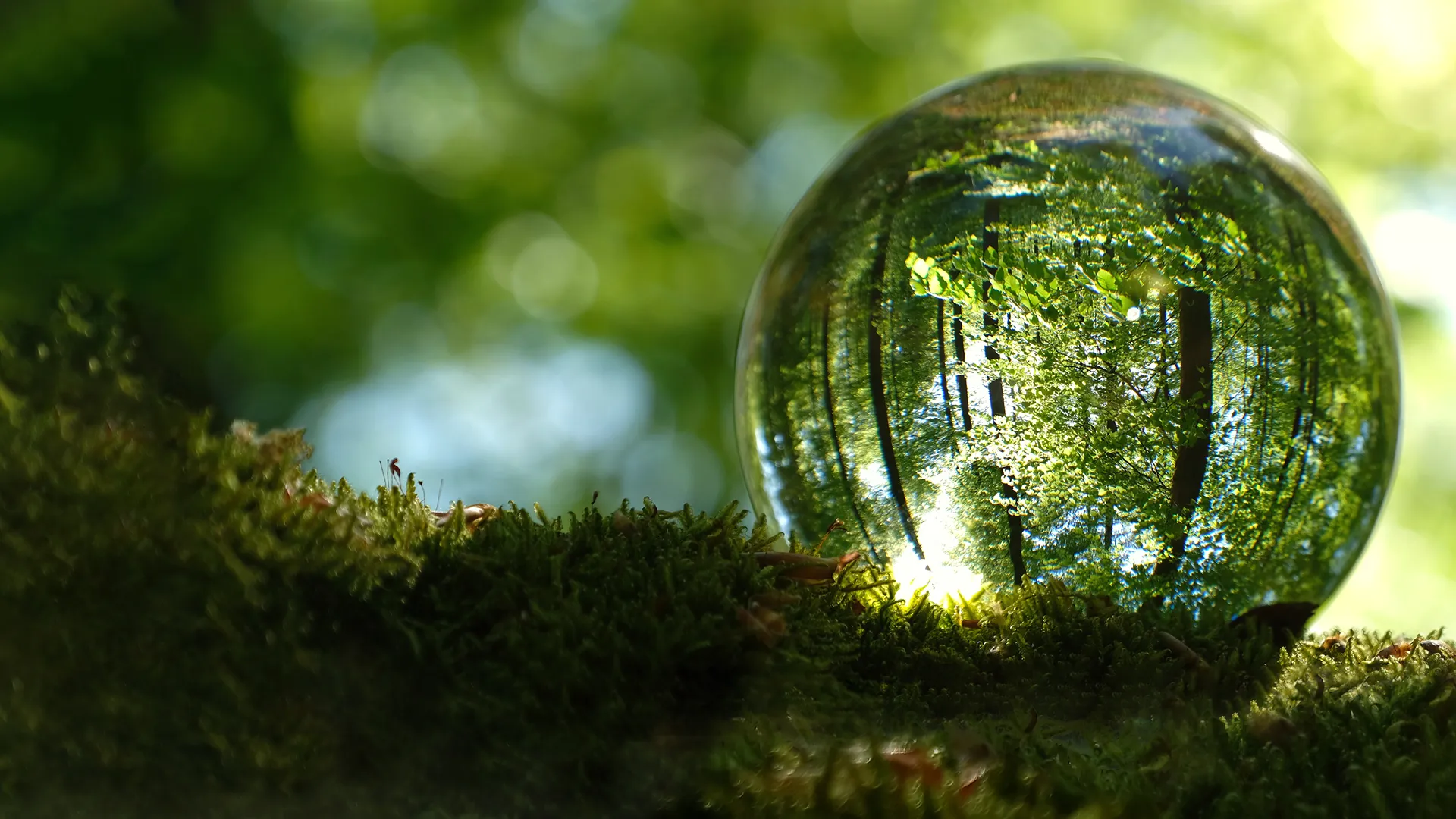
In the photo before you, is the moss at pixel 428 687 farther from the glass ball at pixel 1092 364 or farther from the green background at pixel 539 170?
the green background at pixel 539 170

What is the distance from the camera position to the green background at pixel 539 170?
752 cm

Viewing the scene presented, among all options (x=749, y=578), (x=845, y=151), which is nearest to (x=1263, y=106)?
(x=845, y=151)

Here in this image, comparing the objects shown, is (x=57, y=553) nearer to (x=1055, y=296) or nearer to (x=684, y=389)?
(x=1055, y=296)

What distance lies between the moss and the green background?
5700 millimetres

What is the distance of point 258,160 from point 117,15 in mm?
1298

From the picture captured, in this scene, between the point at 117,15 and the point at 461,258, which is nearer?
the point at 117,15

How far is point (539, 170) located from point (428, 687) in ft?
27.0

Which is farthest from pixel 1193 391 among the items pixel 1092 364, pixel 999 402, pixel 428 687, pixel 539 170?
pixel 539 170

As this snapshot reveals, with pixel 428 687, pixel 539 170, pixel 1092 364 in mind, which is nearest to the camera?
pixel 428 687

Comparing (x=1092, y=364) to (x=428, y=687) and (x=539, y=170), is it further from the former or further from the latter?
(x=539, y=170)

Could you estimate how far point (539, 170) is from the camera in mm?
9617

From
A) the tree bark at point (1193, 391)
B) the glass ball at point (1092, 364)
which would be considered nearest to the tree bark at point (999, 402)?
the glass ball at point (1092, 364)

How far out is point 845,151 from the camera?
138 inches

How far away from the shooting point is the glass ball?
8.86 ft
